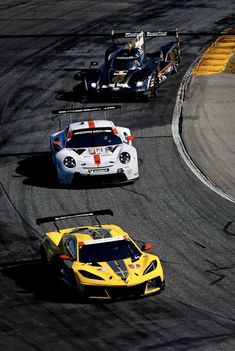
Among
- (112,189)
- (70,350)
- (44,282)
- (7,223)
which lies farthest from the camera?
(112,189)

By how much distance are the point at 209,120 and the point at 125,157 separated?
7.41m

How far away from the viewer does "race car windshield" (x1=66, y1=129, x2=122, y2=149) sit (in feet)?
99.3

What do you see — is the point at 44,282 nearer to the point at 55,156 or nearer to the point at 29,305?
the point at 29,305

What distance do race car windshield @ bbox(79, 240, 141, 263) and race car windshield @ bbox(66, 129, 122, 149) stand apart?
7.99 meters

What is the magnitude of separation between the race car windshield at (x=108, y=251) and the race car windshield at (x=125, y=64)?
652 inches

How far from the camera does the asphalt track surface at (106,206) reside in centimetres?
1995

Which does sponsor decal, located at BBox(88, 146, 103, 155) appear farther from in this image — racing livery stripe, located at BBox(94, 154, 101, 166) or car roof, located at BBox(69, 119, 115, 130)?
car roof, located at BBox(69, 119, 115, 130)

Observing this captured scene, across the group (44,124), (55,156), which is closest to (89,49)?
(44,124)

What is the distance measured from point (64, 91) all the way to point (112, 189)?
1144 cm

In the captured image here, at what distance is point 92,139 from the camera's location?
3047cm

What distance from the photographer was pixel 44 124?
3616cm

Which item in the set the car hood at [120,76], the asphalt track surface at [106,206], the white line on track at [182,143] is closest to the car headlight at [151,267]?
the asphalt track surface at [106,206]

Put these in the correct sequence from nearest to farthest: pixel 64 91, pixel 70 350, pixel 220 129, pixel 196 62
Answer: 1. pixel 70 350
2. pixel 220 129
3. pixel 64 91
4. pixel 196 62

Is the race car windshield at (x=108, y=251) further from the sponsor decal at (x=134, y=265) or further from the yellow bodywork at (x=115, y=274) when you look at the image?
the sponsor decal at (x=134, y=265)
